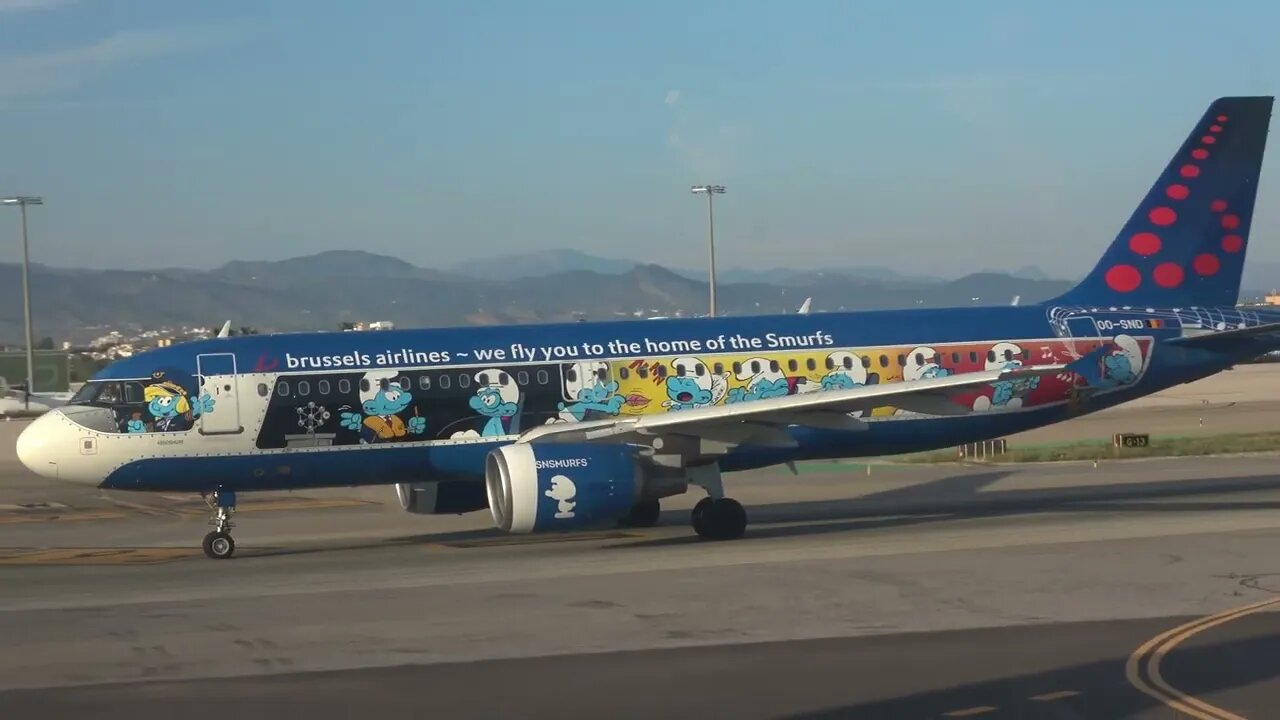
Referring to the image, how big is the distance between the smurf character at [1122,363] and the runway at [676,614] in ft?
7.54

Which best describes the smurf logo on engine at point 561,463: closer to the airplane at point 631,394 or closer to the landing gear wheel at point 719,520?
the airplane at point 631,394

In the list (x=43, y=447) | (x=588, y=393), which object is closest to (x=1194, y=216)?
(x=588, y=393)

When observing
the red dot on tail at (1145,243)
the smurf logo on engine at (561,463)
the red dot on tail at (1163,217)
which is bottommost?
the smurf logo on engine at (561,463)

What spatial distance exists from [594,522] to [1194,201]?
1413 cm

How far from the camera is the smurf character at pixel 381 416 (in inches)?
960

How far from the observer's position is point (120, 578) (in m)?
21.8

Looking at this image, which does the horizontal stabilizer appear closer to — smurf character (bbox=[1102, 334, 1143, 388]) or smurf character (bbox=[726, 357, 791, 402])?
smurf character (bbox=[1102, 334, 1143, 388])

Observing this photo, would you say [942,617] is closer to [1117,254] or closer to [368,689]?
[368,689]

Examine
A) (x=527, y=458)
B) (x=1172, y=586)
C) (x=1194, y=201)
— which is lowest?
(x=1172, y=586)

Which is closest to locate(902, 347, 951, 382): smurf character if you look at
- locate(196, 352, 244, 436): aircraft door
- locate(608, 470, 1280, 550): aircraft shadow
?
locate(608, 470, 1280, 550): aircraft shadow

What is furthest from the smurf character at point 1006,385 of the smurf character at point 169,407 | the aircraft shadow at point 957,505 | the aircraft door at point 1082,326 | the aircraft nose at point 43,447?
the aircraft nose at point 43,447

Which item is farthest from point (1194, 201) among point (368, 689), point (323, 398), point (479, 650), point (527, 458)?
point (368, 689)

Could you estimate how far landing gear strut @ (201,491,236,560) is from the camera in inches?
946

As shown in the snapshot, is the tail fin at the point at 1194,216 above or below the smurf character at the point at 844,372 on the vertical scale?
above
